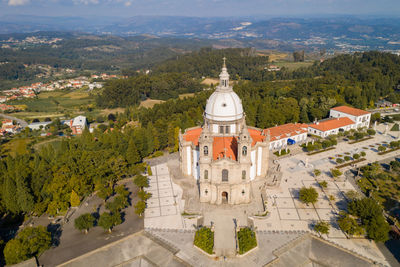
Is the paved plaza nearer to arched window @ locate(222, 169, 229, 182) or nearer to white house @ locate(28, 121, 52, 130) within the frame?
arched window @ locate(222, 169, 229, 182)

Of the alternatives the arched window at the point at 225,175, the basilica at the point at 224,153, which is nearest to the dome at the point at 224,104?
the basilica at the point at 224,153

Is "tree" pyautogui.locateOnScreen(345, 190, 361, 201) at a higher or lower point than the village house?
higher

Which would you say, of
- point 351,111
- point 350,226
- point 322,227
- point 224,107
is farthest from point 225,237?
point 351,111

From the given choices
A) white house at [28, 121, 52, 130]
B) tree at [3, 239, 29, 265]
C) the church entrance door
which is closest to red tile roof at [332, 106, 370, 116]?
the church entrance door


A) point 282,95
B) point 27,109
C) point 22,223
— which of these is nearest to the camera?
point 22,223

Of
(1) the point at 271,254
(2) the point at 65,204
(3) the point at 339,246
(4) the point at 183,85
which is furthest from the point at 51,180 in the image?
(4) the point at 183,85

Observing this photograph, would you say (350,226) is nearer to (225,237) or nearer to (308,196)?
(308,196)

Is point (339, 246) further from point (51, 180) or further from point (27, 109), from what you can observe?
point (27, 109)
